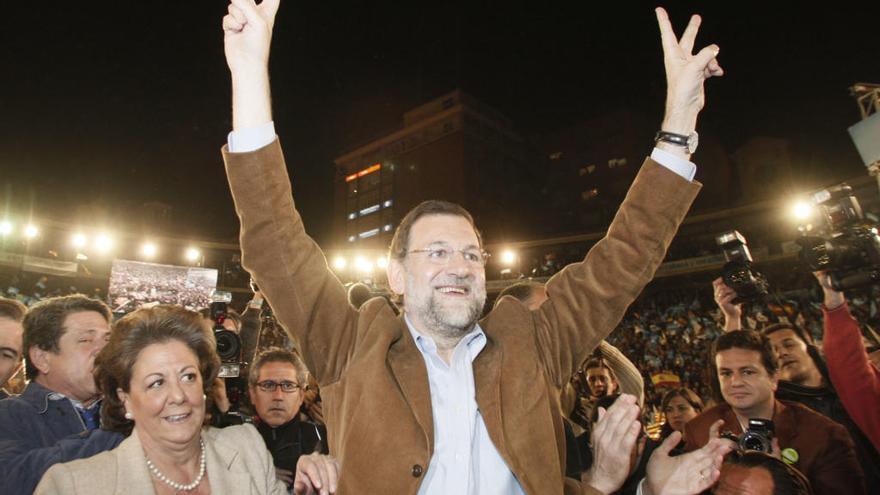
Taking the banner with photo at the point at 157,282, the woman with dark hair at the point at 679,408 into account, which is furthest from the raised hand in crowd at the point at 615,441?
the banner with photo at the point at 157,282

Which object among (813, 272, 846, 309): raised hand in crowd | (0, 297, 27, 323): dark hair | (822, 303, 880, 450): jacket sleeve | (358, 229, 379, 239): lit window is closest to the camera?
(822, 303, 880, 450): jacket sleeve

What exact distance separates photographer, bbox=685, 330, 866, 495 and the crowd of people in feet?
0.06

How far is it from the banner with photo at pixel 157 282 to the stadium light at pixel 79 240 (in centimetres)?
758

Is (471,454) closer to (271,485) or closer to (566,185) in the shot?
(271,485)

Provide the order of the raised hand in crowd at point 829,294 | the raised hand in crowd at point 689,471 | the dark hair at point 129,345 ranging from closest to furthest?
the raised hand in crowd at point 689,471 → the dark hair at point 129,345 → the raised hand in crowd at point 829,294

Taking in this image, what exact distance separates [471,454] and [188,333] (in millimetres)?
1329

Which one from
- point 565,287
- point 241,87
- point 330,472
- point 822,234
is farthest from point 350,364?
point 822,234

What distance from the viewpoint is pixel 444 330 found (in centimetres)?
183

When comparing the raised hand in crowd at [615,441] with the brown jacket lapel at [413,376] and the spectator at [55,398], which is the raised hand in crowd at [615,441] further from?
the spectator at [55,398]

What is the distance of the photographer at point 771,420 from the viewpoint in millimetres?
2684

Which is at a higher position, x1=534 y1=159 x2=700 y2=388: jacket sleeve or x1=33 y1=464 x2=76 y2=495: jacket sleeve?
x1=534 y1=159 x2=700 y2=388: jacket sleeve

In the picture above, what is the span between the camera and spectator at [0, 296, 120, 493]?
2043 mm

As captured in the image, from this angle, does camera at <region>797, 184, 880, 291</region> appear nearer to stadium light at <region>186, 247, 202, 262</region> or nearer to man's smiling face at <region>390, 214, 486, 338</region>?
man's smiling face at <region>390, 214, 486, 338</region>

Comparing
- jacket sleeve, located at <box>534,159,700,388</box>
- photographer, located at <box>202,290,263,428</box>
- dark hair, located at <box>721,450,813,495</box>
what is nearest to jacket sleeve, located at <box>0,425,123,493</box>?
photographer, located at <box>202,290,263,428</box>
